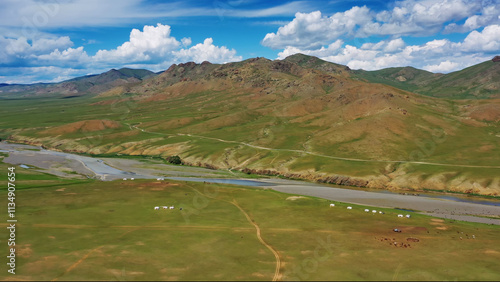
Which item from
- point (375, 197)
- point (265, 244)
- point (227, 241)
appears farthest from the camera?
point (375, 197)

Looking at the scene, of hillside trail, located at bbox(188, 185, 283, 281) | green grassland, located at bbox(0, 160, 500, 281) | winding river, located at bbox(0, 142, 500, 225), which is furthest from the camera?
winding river, located at bbox(0, 142, 500, 225)

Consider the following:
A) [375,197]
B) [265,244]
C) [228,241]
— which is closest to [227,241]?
[228,241]

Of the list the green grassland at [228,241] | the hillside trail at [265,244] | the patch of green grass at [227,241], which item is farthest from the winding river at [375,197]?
the hillside trail at [265,244]

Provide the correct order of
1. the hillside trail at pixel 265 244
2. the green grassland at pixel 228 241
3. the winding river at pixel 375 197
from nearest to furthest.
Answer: the hillside trail at pixel 265 244 < the green grassland at pixel 228 241 < the winding river at pixel 375 197

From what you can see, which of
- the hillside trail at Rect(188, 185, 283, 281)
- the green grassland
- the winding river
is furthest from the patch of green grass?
the winding river

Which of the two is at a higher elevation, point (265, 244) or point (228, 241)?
point (228, 241)

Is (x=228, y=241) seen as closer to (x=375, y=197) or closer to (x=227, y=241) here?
(x=227, y=241)

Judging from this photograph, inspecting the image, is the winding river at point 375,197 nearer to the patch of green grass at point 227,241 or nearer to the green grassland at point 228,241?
the patch of green grass at point 227,241

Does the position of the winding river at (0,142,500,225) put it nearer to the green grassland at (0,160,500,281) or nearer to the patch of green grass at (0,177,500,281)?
the patch of green grass at (0,177,500,281)
